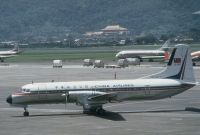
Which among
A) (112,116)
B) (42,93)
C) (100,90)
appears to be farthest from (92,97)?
(42,93)

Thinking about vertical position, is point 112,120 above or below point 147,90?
below

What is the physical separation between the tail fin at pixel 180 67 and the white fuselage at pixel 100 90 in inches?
65.0

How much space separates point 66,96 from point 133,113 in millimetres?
7167

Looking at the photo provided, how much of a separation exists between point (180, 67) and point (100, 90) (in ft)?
30.4

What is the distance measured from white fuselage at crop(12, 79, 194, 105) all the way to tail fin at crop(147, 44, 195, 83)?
165 centimetres

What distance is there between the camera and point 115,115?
68.0 m

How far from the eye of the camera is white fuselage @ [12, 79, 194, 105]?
69375mm

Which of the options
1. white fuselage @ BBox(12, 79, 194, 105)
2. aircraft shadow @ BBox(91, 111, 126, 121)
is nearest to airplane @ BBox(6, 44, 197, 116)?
white fuselage @ BBox(12, 79, 194, 105)

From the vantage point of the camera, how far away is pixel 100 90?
2736 inches

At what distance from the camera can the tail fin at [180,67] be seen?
7175cm

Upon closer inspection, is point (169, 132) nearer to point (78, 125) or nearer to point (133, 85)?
point (78, 125)

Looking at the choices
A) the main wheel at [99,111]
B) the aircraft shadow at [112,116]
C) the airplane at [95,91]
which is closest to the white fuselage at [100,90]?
the airplane at [95,91]

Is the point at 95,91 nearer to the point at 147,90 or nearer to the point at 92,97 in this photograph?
the point at 92,97

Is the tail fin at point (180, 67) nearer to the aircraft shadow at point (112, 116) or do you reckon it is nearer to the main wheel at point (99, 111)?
the aircraft shadow at point (112, 116)
